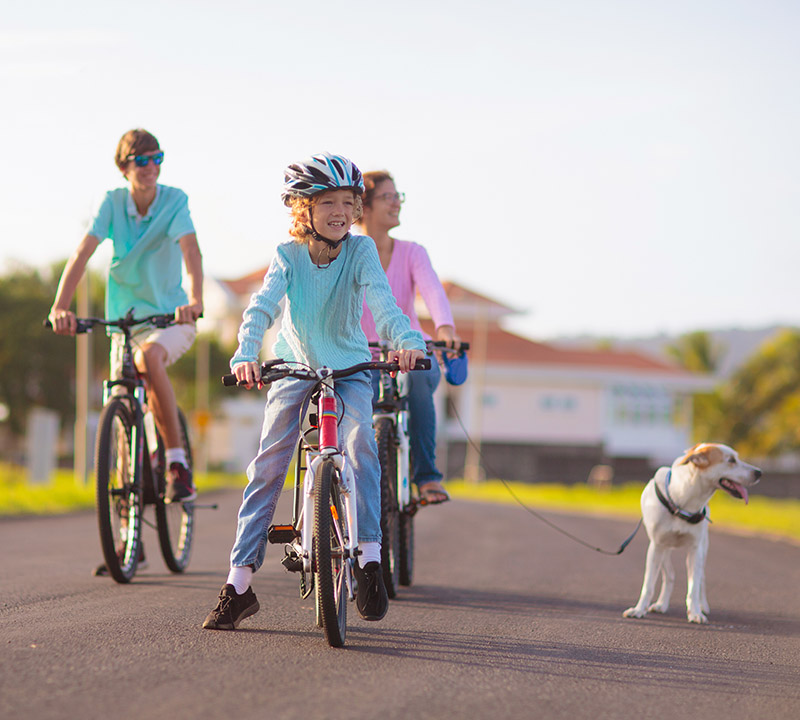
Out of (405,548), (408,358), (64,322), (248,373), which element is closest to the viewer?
(248,373)

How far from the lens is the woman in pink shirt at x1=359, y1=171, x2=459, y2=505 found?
6930 millimetres

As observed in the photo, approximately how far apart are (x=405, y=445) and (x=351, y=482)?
76.4 inches

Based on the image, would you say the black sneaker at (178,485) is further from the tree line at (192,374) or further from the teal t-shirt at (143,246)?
the tree line at (192,374)

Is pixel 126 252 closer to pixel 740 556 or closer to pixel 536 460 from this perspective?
pixel 740 556

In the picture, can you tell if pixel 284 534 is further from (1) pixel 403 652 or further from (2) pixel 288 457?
(1) pixel 403 652

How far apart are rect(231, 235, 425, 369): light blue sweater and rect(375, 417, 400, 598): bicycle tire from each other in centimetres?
153

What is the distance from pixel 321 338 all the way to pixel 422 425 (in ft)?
6.90

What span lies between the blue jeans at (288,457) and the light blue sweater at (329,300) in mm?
140

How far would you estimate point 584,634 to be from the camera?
553 centimetres

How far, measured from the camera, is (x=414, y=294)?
709 centimetres

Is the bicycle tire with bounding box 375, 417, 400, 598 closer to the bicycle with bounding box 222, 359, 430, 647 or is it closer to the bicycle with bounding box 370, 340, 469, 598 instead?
the bicycle with bounding box 370, 340, 469, 598

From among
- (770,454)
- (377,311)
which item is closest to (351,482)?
(377,311)

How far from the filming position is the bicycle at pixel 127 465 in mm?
6289

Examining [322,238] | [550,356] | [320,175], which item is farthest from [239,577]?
[550,356]
